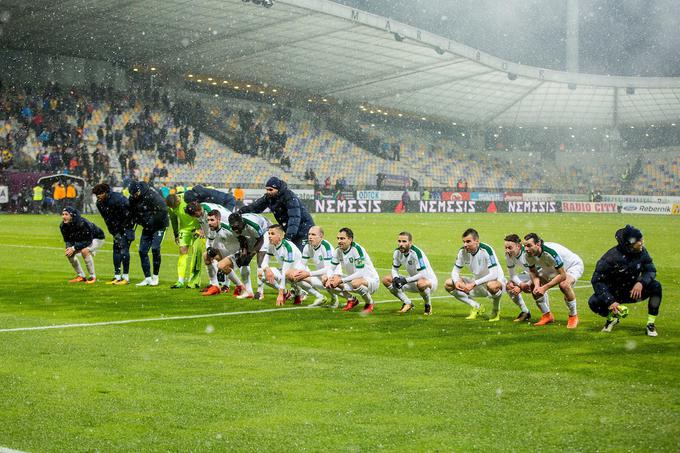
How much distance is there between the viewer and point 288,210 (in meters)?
15.3

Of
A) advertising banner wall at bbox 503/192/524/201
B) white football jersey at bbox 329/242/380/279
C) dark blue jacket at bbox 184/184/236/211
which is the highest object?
advertising banner wall at bbox 503/192/524/201

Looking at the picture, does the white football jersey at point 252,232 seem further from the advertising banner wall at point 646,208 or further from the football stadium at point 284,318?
the advertising banner wall at point 646,208

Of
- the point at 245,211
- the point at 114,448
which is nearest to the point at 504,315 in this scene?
the point at 245,211

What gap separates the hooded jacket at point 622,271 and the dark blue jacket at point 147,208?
8.43 meters

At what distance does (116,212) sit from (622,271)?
952 cm

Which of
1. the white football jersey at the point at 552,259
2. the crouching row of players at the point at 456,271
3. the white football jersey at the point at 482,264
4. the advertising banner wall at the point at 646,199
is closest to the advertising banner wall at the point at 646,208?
the advertising banner wall at the point at 646,199

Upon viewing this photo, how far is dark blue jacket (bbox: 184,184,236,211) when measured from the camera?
16.2 m

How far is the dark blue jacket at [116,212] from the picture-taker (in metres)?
16.9

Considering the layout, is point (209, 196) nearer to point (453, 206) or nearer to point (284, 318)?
point (284, 318)

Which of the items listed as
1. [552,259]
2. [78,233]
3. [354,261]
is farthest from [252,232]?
[552,259]

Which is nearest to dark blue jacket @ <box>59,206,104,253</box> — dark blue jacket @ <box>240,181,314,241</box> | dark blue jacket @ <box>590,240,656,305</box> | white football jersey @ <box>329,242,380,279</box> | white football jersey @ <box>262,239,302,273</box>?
dark blue jacket @ <box>240,181,314,241</box>

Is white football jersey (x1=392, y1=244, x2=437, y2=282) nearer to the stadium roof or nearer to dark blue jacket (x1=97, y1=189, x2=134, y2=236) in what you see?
dark blue jacket (x1=97, y1=189, x2=134, y2=236)

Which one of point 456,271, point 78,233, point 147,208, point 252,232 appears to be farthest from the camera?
point 78,233

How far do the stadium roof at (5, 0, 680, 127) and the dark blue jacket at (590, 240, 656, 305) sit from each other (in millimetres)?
36245
